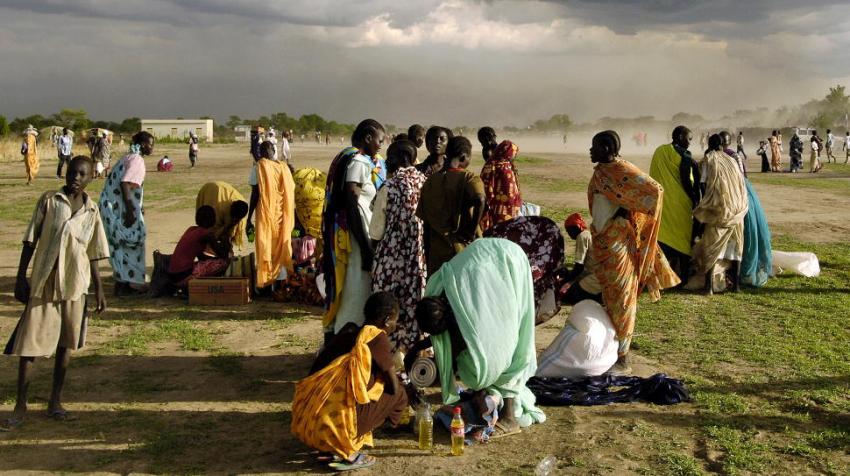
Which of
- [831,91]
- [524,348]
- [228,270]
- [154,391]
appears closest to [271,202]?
[228,270]

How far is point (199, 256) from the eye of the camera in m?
9.22

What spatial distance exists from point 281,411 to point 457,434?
1.47 m

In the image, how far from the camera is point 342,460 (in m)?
4.72

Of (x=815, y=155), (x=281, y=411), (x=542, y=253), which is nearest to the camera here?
(x=281, y=411)

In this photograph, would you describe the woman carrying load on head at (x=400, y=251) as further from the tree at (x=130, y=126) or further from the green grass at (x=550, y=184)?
the tree at (x=130, y=126)

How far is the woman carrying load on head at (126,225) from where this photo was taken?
9086 mm

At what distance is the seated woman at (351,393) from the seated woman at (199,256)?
14.7 feet

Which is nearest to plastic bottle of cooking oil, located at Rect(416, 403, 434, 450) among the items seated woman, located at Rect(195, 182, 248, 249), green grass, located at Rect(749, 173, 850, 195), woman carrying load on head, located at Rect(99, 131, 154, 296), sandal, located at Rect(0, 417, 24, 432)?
sandal, located at Rect(0, 417, 24, 432)

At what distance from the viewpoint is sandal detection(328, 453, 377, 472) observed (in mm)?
4684

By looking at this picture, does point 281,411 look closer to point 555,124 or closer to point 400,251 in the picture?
point 400,251

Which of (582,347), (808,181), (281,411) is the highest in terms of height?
(808,181)

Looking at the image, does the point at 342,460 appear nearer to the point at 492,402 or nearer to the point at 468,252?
the point at 492,402

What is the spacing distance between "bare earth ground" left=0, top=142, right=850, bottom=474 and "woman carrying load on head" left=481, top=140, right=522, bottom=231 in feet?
3.88

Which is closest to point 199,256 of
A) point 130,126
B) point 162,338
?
point 162,338
